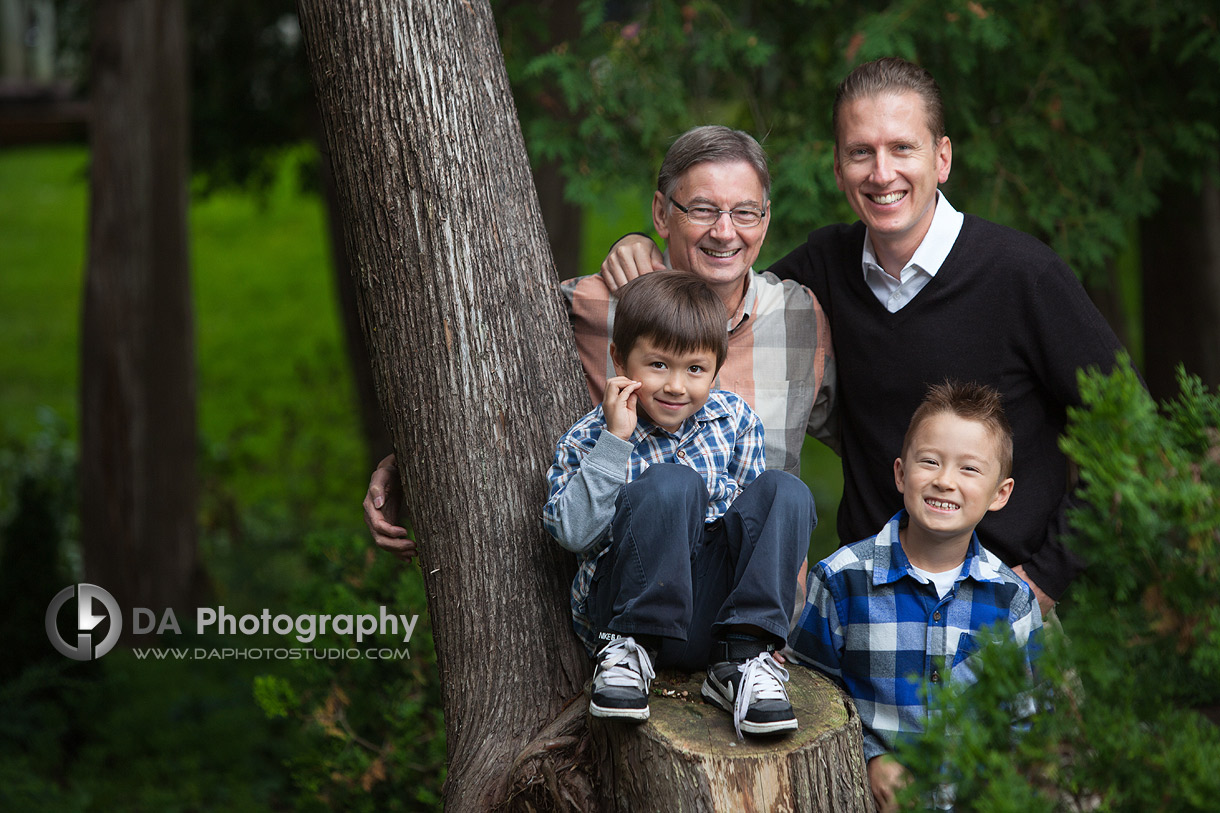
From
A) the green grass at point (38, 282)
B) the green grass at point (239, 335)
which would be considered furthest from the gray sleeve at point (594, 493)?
the green grass at point (38, 282)

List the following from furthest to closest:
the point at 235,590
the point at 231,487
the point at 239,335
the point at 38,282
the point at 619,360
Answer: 1. the point at 38,282
2. the point at 239,335
3. the point at 231,487
4. the point at 235,590
5. the point at 619,360

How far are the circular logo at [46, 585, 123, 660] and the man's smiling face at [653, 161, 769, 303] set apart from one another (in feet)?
14.3

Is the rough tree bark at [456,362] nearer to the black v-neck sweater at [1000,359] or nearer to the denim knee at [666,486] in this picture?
the denim knee at [666,486]

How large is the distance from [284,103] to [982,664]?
6.56 meters

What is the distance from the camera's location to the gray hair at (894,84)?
8.81 feet

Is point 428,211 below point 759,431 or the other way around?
the other way around

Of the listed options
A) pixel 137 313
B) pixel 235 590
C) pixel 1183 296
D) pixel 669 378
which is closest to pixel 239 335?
pixel 235 590

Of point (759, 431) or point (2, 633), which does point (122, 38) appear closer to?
point (2, 633)

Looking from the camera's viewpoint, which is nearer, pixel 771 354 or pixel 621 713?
pixel 621 713

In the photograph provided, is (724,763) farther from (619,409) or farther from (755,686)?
(619,409)

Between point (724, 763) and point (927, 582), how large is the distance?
656mm

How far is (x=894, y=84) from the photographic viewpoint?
2680 mm

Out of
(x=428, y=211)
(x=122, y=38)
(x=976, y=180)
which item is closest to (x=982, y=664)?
(x=428, y=211)

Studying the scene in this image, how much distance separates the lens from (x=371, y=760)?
351 cm
